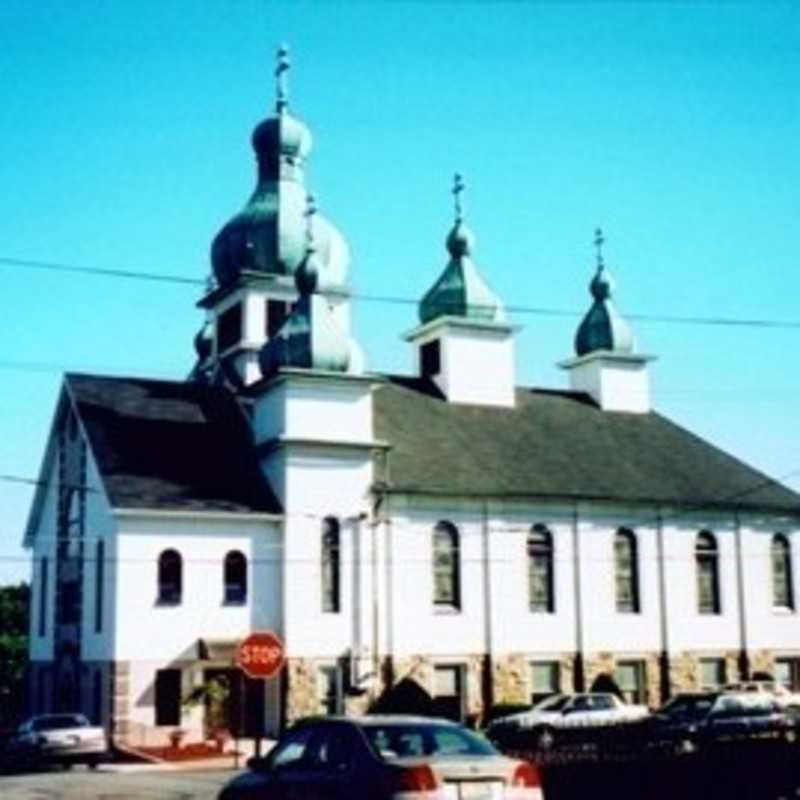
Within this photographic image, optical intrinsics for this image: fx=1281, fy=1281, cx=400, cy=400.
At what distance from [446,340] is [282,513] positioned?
12.0 metres

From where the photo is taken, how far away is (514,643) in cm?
4272

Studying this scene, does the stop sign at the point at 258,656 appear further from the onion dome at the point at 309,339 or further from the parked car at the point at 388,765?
the onion dome at the point at 309,339

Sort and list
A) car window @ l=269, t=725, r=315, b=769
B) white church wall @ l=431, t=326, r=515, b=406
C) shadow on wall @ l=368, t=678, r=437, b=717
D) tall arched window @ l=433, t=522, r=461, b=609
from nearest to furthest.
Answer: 1. car window @ l=269, t=725, r=315, b=769
2. shadow on wall @ l=368, t=678, r=437, b=717
3. tall arched window @ l=433, t=522, r=461, b=609
4. white church wall @ l=431, t=326, r=515, b=406

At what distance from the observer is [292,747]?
46.1 ft

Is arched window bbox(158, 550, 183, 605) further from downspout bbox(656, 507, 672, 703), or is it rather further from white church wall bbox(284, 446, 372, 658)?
downspout bbox(656, 507, 672, 703)

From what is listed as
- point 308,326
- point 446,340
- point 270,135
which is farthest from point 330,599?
point 270,135

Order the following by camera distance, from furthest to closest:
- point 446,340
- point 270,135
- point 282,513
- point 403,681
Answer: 1. point 270,135
2. point 446,340
3. point 282,513
4. point 403,681

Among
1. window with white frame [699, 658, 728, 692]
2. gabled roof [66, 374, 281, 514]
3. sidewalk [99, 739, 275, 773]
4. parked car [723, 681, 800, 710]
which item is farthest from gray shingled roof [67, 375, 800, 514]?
parked car [723, 681, 800, 710]

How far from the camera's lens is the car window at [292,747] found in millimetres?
13820

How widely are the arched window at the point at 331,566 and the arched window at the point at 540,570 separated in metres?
7.19

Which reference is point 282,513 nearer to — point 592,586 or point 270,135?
point 592,586

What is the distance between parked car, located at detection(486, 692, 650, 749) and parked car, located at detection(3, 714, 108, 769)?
33.8ft

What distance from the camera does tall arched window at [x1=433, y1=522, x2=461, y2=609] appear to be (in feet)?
138

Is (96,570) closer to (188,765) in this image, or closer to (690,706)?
(188,765)
